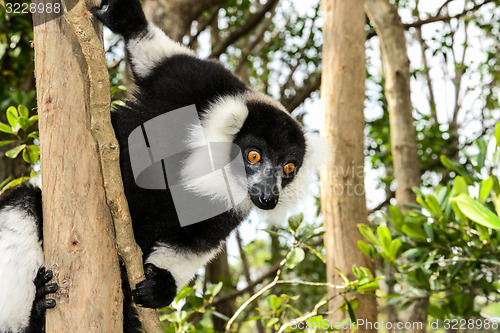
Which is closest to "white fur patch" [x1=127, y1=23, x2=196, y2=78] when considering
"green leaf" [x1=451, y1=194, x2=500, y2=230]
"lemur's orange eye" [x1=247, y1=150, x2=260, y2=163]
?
"lemur's orange eye" [x1=247, y1=150, x2=260, y2=163]

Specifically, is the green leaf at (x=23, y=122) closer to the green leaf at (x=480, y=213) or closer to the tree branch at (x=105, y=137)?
the tree branch at (x=105, y=137)

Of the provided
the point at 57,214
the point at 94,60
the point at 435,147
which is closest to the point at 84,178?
the point at 57,214

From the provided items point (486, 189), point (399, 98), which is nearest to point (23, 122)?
point (486, 189)

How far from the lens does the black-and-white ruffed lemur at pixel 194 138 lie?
9.05 ft

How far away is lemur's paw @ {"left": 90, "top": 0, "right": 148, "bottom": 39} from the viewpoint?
2.76m

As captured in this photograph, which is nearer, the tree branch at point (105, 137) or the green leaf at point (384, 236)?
the tree branch at point (105, 137)

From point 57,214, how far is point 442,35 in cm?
643

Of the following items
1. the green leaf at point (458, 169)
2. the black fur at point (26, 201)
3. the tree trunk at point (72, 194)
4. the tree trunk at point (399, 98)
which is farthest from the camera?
the tree trunk at point (399, 98)

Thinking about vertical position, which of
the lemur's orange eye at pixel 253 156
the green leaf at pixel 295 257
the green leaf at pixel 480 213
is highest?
the lemur's orange eye at pixel 253 156

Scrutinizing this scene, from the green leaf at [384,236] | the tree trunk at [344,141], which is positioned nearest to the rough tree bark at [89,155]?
the green leaf at [384,236]

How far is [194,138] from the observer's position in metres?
2.77

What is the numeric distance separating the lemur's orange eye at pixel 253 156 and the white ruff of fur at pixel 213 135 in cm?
14

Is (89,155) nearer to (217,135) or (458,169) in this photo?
(217,135)

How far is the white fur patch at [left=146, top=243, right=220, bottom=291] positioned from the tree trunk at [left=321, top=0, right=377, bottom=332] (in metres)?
1.49
